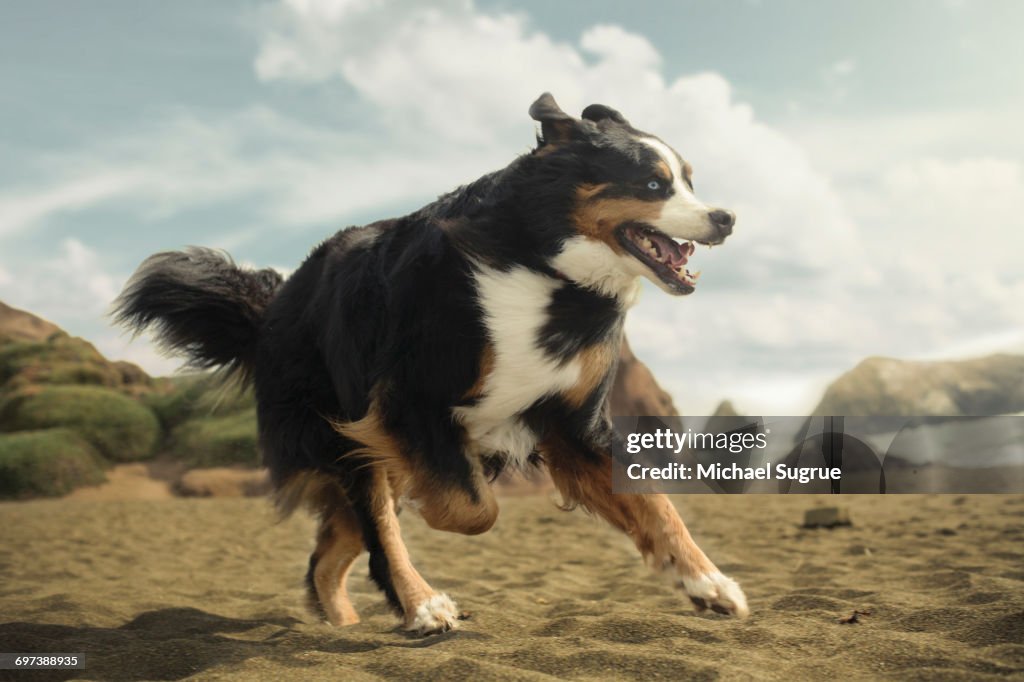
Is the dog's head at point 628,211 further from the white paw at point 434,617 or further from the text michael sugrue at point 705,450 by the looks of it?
the white paw at point 434,617

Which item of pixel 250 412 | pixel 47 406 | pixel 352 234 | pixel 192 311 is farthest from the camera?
pixel 250 412

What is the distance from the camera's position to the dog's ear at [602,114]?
3.43 meters

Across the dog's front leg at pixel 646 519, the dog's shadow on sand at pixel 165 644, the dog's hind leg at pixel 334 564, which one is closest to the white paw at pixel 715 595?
the dog's front leg at pixel 646 519

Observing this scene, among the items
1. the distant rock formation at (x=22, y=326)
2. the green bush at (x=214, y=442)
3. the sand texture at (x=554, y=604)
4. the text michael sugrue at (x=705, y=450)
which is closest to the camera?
the sand texture at (x=554, y=604)

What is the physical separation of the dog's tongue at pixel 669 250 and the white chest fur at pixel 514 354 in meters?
0.39

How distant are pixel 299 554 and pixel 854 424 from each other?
463 centimetres

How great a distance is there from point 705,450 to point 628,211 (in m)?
1.76

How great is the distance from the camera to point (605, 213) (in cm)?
321

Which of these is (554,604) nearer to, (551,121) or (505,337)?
(505,337)

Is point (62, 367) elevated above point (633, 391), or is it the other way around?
point (62, 367)

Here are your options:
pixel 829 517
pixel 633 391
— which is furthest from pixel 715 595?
pixel 633 391

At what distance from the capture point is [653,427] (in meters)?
3.94

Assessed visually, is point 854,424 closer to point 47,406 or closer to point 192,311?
point 192,311

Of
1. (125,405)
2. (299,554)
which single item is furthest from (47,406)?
(299,554)
